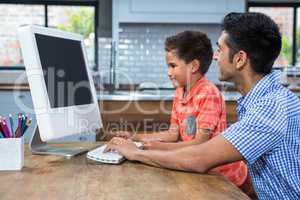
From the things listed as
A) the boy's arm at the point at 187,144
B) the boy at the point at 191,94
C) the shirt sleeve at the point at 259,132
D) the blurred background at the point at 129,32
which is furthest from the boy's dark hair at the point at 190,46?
the blurred background at the point at 129,32

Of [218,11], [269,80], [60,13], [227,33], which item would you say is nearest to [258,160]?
[269,80]

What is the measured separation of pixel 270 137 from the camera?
1030mm

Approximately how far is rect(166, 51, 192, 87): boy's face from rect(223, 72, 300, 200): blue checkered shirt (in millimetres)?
568

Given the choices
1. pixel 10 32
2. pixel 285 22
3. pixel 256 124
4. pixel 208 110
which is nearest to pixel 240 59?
pixel 256 124

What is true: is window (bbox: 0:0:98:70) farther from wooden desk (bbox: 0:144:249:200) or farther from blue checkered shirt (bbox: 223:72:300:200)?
blue checkered shirt (bbox: 223:72:300:200)

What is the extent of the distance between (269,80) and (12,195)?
2.29 ft

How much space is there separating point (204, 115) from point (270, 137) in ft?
1.60

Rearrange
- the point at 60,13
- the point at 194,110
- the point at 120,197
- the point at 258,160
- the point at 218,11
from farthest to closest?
1. the point at 60,13
2. the point at 218,11
3. the point at 194,110
4. the point at 258,160
5. the point at 120,197

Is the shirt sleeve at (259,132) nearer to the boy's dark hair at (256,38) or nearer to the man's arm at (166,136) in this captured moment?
the boy's dark hair at (256,38)

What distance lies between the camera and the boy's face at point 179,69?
5.58 ft

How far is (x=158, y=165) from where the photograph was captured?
1206 millimetres

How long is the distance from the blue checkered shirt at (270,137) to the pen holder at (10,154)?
1.85 ft

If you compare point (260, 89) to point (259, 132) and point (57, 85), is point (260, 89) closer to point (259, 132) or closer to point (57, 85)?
point (259, 132)

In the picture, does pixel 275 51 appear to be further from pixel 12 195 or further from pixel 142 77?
pixel 142 77
